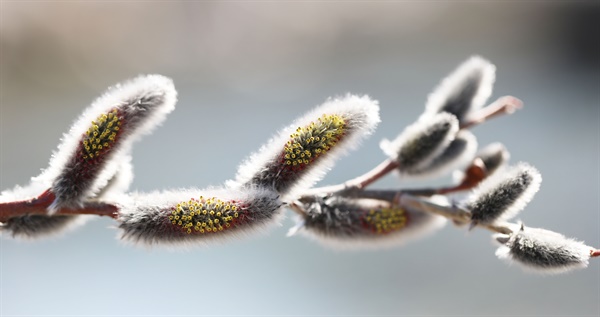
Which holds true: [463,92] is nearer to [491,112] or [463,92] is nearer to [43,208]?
[491,112]

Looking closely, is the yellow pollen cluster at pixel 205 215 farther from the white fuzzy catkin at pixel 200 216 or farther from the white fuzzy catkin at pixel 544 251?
the white fuzzy catkin at pixel 544 251

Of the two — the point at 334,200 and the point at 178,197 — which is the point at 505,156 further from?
the point at 178,197

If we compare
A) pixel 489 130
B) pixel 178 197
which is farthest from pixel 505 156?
pixel 489 130

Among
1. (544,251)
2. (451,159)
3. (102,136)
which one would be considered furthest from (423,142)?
(102,136)

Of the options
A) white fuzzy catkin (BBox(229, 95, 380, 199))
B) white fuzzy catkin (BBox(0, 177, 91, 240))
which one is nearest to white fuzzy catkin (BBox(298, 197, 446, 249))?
white fuzzy catkin (BBox(229, 95, 380, 199))

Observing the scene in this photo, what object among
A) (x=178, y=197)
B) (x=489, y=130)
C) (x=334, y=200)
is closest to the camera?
(x=178, y=197)

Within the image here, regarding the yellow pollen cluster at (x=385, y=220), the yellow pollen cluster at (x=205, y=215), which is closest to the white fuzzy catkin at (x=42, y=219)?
the yellow pollen cluster at (x=205, y=215)
